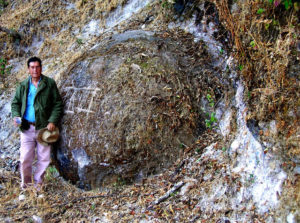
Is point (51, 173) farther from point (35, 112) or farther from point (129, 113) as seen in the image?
point (129, 113)

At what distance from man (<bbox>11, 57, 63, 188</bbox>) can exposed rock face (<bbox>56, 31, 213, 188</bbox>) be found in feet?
0.88

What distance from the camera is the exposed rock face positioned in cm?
488

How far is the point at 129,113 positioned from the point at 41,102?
1460mm

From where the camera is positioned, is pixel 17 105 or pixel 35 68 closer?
pixel 35 68

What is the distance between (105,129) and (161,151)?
994 millimetres

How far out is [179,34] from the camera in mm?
6086

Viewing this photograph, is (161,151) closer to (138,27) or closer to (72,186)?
(72,186)

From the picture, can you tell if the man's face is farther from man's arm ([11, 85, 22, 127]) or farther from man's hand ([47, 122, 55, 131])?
man's hand ([47, 122, 55, 131])

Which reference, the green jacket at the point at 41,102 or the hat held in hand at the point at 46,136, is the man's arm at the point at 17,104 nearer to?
the green jacket at the point at 41,102

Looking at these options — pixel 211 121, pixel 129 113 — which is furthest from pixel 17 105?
pixel 211 121

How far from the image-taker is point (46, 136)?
5.08 m

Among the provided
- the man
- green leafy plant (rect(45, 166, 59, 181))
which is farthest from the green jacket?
green leafy plant (rect(45, 166, 59, 181))

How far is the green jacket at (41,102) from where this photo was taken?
498 centimetres

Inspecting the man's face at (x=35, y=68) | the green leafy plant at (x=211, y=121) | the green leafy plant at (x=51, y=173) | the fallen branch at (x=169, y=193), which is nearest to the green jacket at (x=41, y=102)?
the man's face at (x=35, y=68)
